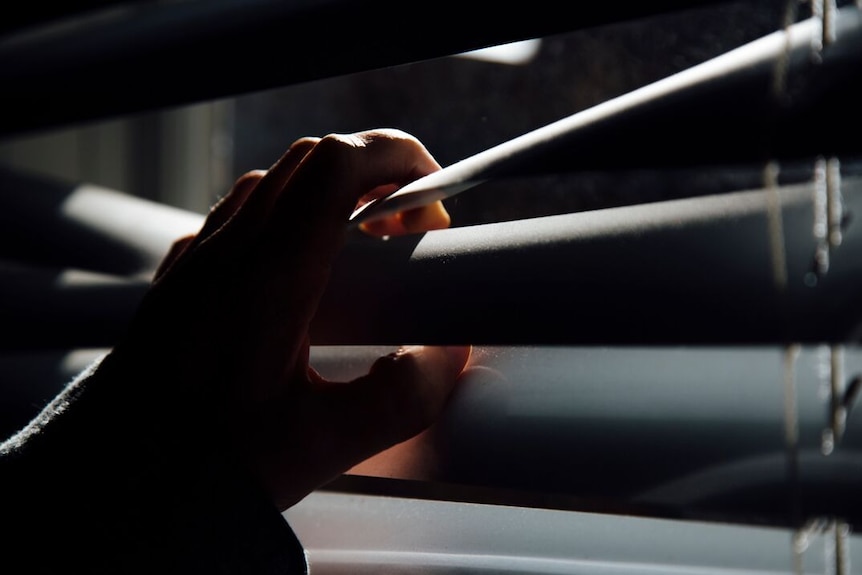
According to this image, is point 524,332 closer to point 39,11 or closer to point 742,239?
point 742,239

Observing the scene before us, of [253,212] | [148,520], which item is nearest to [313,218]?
[253,212]

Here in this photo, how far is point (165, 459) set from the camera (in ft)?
1.54

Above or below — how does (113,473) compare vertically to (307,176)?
below

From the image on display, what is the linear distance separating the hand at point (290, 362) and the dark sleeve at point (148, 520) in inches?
0.7

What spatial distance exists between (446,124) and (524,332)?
0.97 ft

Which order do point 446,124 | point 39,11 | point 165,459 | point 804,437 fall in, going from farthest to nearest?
point 39,11 → point 446,124 → point 165,459 → point 804,437

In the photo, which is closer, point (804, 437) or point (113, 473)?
point (804, 437)

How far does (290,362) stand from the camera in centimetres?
48

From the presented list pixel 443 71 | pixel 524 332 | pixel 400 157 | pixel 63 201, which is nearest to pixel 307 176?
pixel 400 157

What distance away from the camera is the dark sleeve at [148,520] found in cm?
46

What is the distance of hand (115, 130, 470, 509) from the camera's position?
472 mm

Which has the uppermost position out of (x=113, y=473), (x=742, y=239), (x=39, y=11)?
(x=39, y=11)

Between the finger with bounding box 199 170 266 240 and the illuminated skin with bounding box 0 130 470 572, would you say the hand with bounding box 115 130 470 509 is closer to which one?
the illuminated skin with bounding box 0 130 470 572

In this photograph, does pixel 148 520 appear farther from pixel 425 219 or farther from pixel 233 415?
pixel 425 219
